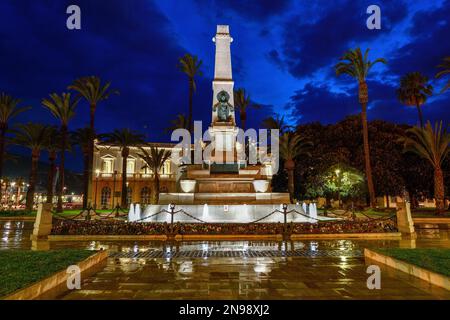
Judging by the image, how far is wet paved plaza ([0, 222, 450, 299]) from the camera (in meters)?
5.58

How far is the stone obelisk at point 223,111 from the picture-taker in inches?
1043

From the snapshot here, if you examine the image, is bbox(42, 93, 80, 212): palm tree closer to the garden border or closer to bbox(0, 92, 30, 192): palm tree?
bbox(0, 92, 30, 192): palm tree

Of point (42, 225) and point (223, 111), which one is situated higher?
point (223, 111)

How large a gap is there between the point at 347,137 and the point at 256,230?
104 feet

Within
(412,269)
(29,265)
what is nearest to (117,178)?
(29,265)

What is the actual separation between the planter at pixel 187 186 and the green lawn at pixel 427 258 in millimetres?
15340

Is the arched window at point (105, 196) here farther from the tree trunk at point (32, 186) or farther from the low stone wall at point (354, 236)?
the low stone wall at point (354, 236)

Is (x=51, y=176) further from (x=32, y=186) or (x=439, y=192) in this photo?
(x=439, y=192)

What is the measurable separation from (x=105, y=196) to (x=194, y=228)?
4867 centimetres

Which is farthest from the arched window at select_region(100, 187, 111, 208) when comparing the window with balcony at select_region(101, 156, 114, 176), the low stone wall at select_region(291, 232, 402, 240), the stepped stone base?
the low stone wall at select_region(291, 232, 402, 240)

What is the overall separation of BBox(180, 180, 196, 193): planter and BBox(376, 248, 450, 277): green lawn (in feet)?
50.3

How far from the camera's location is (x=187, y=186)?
22.7m

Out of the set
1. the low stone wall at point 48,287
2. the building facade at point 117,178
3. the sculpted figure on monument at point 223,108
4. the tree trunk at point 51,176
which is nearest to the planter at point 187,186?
the sculpted figure on monument at point 223,108
